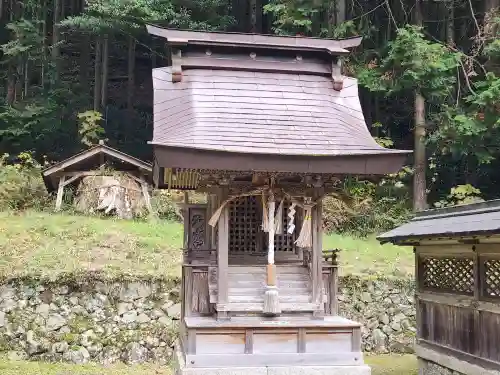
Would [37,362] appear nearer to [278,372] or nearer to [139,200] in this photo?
[278,372]

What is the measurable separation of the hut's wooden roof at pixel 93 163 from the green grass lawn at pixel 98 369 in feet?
25.5

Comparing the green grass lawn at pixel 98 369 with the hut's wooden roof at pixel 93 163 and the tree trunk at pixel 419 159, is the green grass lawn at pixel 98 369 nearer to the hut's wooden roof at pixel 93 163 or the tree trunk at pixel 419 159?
the tree trunk at pixel 419 159

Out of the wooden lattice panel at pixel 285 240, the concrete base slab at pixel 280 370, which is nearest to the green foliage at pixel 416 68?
the wooden lattice panel at pixel 285 240

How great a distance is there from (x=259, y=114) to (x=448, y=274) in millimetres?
4457

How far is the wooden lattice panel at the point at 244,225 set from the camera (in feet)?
33.6

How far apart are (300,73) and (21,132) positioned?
16518 millimetres

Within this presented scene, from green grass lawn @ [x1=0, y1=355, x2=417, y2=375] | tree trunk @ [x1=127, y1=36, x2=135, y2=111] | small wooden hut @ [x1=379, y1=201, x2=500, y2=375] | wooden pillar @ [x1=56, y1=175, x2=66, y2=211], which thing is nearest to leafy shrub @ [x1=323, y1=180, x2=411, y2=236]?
green grass lawn @ [x1=0, y1=355, x2=417, y2=375]

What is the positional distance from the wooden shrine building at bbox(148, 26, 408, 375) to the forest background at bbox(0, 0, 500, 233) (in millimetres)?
8916

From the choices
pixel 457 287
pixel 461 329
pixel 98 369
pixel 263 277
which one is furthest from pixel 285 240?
pixel 98 369

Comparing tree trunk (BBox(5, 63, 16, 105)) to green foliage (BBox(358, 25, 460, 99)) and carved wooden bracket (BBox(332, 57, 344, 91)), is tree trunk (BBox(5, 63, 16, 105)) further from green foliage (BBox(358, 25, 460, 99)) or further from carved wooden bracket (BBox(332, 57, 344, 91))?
carved wooden bracket (BBox(332, 57, 344, 91))

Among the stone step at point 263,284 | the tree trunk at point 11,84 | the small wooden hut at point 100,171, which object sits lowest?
the stone step at point 263,284

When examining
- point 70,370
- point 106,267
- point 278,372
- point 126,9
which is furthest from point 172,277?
point 126,9

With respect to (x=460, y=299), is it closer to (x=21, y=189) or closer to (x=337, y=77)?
(x=337, y=77)

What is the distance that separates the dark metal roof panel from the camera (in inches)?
339
